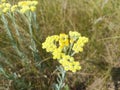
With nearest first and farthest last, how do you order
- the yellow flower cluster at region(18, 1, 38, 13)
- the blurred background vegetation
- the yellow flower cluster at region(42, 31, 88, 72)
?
the yellow flower cluster at region(42, 31, 88, 72), the yellow flower cluster at region(18, 1, 38, 13), the blurred background vegetation

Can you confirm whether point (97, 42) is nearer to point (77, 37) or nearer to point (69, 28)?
point (69, 28)

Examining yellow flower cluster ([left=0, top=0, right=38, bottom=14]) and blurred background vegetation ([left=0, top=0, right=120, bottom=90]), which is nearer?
yellow flower cluster ([left=0, top=0, right=38, bottom=14])

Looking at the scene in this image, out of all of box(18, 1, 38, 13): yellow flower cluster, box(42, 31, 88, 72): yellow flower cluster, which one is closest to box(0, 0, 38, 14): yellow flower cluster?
box(18, 1, 38, 13): yellow flower cluster

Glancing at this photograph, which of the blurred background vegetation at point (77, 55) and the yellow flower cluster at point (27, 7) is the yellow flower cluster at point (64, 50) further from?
the blurred background vegetation at point (77, 55)

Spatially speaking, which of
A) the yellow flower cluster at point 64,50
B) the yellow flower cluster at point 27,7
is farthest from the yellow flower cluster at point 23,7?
the yellow flower cluster at point 64,50

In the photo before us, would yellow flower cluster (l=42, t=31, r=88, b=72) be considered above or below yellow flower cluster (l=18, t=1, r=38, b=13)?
below

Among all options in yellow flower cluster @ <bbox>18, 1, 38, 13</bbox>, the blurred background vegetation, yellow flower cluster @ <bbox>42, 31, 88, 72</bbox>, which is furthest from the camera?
the blurred background vegetation

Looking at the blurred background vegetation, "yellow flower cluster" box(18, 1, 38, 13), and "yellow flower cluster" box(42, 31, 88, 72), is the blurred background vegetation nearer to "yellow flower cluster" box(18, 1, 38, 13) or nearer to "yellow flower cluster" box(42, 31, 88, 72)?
"yellow flower cluster" box(18, 1, 38, 13)

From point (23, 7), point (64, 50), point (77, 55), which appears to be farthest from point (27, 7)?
point (77, 55)

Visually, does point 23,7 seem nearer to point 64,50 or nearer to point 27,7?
point 27,7
